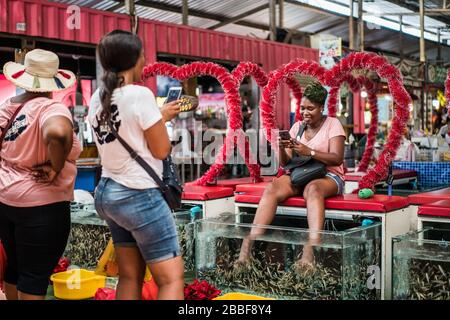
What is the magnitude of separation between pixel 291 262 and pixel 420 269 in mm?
801

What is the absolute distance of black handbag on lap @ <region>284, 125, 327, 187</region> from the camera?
4.04 meters

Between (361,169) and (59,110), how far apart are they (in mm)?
3976

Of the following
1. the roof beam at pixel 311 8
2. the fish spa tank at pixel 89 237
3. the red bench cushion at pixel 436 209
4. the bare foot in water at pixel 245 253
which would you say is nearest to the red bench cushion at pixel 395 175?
the red bench cushion at pixel 436 209

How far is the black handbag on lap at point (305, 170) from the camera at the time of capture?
4.04m

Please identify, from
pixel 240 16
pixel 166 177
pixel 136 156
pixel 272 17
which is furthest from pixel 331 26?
pixel 136 156

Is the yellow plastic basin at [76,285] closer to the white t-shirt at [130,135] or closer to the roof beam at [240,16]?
the white t-shirt at [130,135]

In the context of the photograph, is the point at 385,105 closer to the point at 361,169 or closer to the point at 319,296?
the point at 361,169

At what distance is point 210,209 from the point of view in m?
4.59

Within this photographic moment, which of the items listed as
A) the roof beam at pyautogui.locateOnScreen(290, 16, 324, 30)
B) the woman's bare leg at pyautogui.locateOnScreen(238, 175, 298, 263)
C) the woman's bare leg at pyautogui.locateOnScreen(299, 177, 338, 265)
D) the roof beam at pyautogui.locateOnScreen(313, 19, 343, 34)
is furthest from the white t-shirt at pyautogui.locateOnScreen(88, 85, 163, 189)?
the roof beam at pyautogui.locateOnScreen(313, 19, 343, 34)

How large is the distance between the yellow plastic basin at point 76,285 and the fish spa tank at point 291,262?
0.72 m

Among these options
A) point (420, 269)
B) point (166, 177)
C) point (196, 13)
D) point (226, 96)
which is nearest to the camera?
point (166, 177)

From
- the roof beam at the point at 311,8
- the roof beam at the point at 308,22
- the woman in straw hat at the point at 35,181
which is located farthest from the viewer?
the roof beam at the point at 308,22

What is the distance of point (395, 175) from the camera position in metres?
6.01

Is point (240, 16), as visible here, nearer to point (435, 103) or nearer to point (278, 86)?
point (435, 103)
